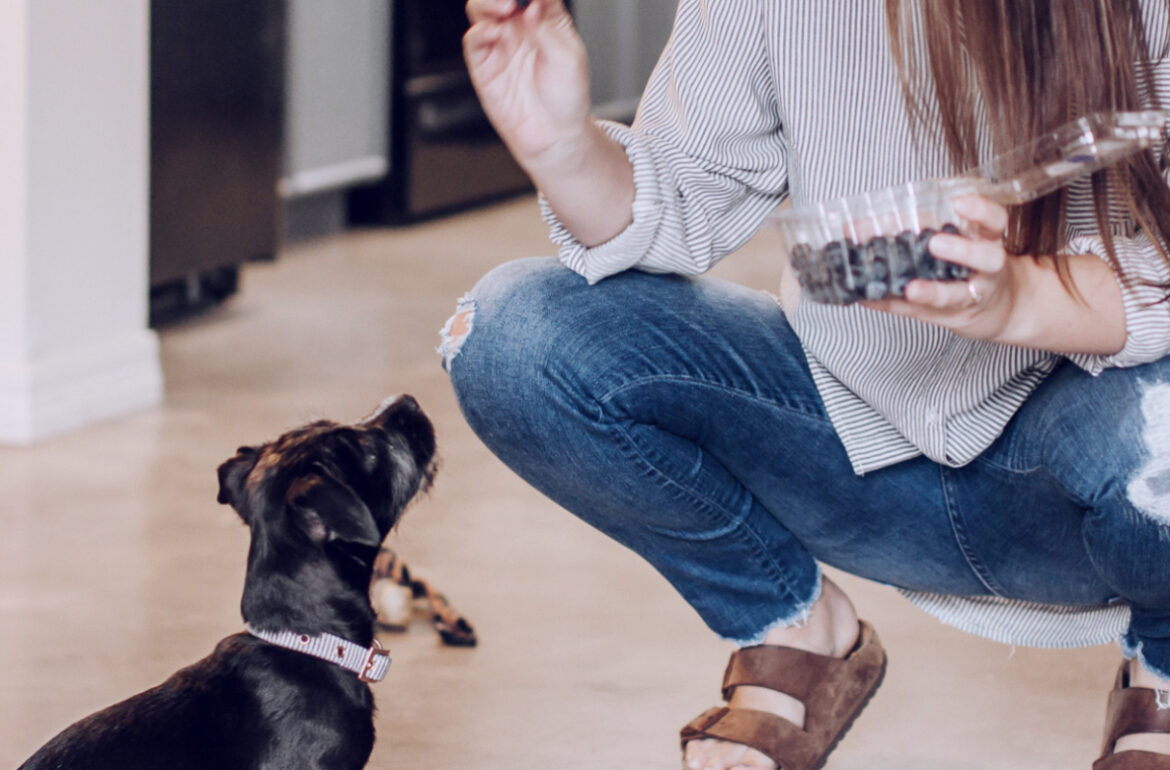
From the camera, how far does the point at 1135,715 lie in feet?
4.29

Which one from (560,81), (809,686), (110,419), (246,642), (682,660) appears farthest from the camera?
(110,419)

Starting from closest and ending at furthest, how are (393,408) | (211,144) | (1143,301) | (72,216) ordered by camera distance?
1. (1143,301)
2. (393,408)
3. (72,216)
4. (211,144)

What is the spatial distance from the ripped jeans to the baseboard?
4.85 ft

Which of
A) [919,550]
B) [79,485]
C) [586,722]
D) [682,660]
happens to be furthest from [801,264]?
[79,485]

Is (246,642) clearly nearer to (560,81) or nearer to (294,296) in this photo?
(560,81)

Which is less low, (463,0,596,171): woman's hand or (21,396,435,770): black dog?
(463,0,596,171): woman's hand

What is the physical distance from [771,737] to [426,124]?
3757 millimetres

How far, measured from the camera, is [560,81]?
3.89 ft

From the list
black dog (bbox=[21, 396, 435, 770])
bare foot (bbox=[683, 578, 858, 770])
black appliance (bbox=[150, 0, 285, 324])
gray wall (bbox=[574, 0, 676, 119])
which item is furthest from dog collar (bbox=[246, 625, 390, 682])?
gray wall (bbox=[574, 0, 676, 119])

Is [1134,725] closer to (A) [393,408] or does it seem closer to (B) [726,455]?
(B) [726,455]

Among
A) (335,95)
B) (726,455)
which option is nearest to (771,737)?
(726,455)

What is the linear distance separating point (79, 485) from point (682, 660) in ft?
3.64

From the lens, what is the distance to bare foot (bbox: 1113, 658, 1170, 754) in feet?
4.23

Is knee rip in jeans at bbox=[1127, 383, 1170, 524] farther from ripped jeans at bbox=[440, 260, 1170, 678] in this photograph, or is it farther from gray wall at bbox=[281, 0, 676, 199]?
gray wall at bbox=[281, 0, 676, 199]
